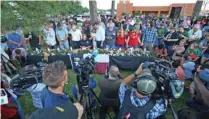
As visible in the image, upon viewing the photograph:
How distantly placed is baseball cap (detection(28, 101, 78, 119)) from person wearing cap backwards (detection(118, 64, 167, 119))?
2.36 feet

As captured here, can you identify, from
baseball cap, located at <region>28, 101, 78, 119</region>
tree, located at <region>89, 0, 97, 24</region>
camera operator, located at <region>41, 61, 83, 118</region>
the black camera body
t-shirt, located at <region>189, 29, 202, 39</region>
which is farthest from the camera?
tree, located at <region>89, 0, 97, 24</region>

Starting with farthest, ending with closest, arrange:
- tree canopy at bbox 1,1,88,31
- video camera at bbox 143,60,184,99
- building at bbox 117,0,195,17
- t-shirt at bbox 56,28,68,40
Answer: building at bbox 117,0,195,17 < t-shirt at bbox 56,28,68,40 < video camera at bbox 143,60,184,99 < tree canopy at bbox 1,1,88,31

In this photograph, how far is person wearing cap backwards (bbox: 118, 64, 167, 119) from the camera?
6.05 ft

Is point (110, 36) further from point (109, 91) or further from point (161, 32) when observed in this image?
point (109, 91)

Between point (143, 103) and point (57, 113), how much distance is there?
964 mm

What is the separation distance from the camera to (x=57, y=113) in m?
1.30

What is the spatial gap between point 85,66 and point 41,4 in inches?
43.8

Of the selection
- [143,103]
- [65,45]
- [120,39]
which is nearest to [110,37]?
[120,39]

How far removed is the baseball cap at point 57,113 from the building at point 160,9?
69.1ft

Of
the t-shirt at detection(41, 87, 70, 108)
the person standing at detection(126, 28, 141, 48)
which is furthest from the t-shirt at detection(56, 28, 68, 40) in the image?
the t-shirt at detection(41, 87, 70, 108)

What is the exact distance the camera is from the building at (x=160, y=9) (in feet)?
73.1

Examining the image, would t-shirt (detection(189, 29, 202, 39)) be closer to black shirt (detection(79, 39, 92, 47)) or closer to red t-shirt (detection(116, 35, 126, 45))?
red t-shirt (detection(116, 35, 126, 45))

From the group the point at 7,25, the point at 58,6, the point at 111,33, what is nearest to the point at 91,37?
the point at 111,33

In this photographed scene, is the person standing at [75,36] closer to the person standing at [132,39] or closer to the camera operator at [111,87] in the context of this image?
the person standing at [132,39]
